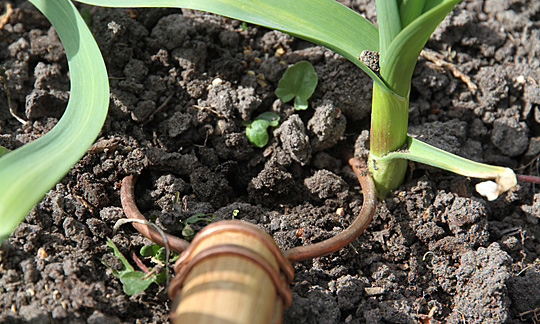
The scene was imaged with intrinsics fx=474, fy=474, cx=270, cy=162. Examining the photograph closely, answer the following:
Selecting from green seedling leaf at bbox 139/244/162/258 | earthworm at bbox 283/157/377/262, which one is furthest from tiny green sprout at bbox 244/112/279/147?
green seedling leaf at bbox 139/244/162/258

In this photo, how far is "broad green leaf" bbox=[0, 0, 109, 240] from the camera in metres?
0.93

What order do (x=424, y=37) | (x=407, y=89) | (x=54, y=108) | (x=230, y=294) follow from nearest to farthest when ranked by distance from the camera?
1. (x=230, y=294)
2. (x=424, y=37)
3. (x=407, y=89)
4. (x=54, y=108)

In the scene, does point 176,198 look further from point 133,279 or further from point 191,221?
point 133,279

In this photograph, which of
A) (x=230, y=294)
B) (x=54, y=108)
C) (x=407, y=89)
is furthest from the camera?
(x=54, y=108)

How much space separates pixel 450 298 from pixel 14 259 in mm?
1155

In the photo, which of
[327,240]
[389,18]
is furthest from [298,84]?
[327,240]

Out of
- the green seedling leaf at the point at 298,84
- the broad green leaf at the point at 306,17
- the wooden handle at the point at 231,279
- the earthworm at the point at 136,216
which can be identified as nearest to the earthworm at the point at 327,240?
the earthworm at the point at 136,216

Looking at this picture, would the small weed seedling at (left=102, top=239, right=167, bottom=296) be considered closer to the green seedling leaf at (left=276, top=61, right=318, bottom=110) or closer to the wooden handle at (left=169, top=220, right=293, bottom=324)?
the wooden handle at (left=169, top=220, right=293, bottom=324)

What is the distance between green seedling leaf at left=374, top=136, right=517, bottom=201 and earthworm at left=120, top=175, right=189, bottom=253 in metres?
0.64

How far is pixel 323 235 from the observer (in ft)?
4.44

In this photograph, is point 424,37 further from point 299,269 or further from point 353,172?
point 299,269

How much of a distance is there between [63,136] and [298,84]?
0.80 meters

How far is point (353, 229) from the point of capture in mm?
1273

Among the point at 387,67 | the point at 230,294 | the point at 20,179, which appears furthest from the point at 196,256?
the point at 387,67
